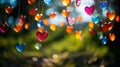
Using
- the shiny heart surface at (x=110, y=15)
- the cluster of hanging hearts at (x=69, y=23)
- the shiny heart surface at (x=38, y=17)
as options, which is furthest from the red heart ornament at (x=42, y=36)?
the shiny heart surface at (x=110, y=15)

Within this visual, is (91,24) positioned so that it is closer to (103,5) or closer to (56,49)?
(103,5)

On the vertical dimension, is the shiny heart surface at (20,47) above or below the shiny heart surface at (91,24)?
below

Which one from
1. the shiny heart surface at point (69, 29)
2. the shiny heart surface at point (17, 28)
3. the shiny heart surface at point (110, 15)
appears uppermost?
the shiny heart surface at point (17, 28)

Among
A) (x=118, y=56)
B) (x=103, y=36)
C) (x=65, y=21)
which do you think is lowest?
(x=118, y=56)

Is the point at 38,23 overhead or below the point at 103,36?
overhead

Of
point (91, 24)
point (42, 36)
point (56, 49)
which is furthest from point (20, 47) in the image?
point (91, 24)

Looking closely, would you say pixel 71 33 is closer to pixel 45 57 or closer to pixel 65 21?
pixel 65 21

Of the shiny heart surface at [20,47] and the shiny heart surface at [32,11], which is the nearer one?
the shiny heart surface at [20,47]

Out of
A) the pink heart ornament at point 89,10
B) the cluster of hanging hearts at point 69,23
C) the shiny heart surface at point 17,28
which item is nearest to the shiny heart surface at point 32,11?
the cluster of hanging hearts at point 69,23

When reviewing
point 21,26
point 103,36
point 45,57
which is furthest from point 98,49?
point 21,26

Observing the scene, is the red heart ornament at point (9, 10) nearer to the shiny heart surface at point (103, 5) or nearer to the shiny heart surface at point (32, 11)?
the shiny heart surface at point (32, 11)

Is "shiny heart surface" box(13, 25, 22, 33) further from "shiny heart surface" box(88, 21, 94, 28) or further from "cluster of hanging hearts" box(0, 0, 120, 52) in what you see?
"shiny heart surface" box(88, 21, 94, 28)
